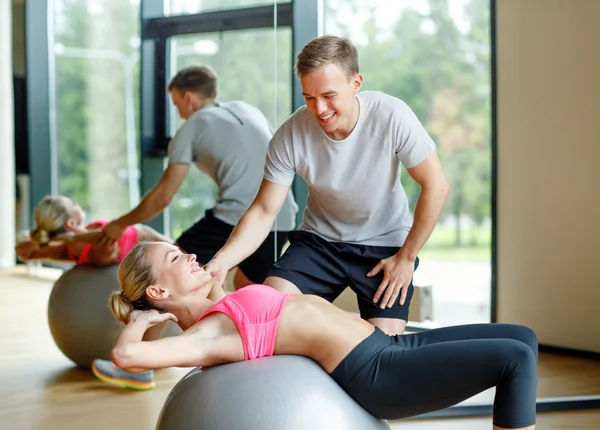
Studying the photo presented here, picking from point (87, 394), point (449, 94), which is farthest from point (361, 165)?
point (449, 94)

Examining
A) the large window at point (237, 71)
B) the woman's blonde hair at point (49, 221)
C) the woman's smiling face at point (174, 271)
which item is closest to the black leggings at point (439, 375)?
the woman's smiling face at point (174, 271)

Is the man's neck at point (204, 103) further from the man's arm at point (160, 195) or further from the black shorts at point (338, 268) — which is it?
the black shorts at point (338, 268)

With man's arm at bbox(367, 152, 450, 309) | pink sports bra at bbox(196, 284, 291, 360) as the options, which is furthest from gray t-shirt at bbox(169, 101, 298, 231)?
pink sports bra at bbox(196, 284, 291, 360)

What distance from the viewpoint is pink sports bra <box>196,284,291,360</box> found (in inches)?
72.8

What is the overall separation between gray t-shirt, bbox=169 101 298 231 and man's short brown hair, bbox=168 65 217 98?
0.11 m

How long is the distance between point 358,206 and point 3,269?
4.28 meters

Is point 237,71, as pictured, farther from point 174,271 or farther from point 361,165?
point 174,271

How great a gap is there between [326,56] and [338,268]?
64cm

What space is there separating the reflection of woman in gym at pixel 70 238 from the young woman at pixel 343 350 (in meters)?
1.55

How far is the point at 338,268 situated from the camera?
2.46 metres

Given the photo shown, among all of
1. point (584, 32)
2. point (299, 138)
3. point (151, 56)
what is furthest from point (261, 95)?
point (584, 32)

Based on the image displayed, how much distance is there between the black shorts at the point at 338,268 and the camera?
2.43 m

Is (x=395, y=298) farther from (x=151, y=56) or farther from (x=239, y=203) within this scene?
(x=151, y=56)

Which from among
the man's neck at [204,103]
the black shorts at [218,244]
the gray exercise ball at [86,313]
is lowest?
the gray exercise ball at [86,313]
